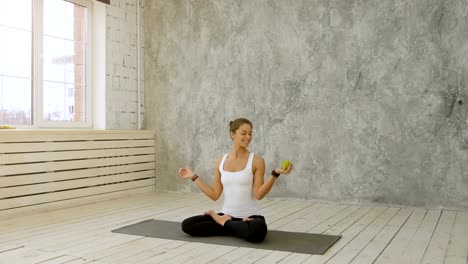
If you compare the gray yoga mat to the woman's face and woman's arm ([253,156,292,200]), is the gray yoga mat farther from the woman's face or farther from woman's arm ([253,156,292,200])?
the woman's face

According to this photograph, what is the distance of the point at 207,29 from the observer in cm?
563

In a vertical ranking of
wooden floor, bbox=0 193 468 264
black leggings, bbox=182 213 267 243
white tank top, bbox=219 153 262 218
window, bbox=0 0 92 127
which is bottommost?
wooden floor, bbox=0 193 468 264

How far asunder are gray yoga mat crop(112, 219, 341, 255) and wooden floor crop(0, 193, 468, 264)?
85mm

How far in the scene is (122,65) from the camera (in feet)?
18.7

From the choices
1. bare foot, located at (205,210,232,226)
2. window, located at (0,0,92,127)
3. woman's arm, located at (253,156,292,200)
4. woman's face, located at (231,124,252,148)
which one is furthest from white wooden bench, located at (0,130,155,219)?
woman's arm, located at (253,156,292,200)

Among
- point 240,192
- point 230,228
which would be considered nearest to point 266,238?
point 230,228

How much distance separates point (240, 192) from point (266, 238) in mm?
371

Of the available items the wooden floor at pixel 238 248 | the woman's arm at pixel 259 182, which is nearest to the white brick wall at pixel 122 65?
the wooden floor at pixel 238 248

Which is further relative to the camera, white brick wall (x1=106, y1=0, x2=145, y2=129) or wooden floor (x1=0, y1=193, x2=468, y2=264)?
white brick wall (x1=106, y1=0, x2=145, y2=129)

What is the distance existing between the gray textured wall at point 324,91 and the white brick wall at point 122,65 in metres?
0.21

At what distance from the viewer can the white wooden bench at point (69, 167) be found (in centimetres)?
424

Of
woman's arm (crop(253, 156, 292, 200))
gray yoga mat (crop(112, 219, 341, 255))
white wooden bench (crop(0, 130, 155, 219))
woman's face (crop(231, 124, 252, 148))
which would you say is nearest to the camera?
gray yoga mat (crop(112, 219, 341, 255))

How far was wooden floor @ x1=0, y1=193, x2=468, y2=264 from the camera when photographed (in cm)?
282

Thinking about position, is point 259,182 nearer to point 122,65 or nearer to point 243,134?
point 243,134
